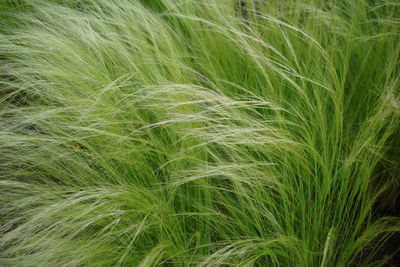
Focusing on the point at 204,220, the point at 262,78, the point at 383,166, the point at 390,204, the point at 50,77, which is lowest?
the point at 390,204

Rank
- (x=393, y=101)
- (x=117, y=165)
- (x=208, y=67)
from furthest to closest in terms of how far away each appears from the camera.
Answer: (x=208, y=67)
(x=117, y=165)
(x=393, y=101)

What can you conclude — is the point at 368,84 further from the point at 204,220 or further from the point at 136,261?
the point at 136,261

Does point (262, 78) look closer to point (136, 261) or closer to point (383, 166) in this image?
point (383, 166)

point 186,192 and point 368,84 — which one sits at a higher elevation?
point 368,84

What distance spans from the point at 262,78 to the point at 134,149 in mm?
663

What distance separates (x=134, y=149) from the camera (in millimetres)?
1440

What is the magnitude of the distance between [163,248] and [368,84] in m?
1.12

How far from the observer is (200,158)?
1508 mm

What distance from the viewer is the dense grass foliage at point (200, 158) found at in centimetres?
136

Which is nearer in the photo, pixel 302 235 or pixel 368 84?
pixel 302 235

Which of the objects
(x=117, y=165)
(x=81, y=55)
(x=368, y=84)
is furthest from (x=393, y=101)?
(x=81, y=55)

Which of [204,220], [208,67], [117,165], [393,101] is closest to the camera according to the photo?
[393,101]

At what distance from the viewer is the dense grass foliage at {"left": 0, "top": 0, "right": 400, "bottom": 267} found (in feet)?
4.46

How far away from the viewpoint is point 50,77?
1.64 metres
